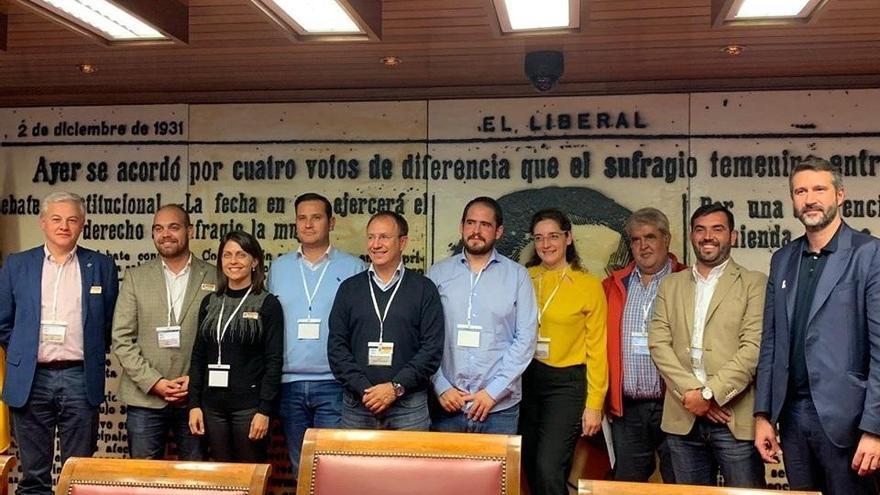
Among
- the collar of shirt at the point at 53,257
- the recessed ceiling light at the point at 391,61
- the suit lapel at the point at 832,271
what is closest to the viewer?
the suit lapel at the point at 832,271

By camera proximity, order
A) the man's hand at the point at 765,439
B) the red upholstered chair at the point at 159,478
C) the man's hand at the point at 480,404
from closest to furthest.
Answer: the red upholstered chair at the point at 159,478 → the man's hand at the point at 765,439 → the man's hand at the point at 480,404

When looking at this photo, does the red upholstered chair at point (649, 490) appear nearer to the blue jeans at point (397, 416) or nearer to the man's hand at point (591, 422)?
the blue jeans at point (397, 416)

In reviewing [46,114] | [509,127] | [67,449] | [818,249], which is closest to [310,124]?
[509,127]

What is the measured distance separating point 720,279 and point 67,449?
2945 millimetres

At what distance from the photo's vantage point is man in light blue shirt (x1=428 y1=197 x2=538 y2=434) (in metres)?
3.34

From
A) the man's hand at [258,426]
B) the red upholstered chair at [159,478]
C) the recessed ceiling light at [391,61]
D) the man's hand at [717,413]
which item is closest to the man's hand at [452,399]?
the man's hand at [258,426]

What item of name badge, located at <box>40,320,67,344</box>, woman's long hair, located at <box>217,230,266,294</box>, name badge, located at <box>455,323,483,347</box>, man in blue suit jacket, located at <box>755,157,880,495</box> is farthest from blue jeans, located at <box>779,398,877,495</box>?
name badge, located at <box>40,320,67,344</box>

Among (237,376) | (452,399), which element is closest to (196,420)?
(237,376)

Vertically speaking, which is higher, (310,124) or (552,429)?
(310,124)

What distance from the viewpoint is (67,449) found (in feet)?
12.0

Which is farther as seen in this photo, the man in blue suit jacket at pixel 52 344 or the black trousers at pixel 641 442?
the man in blue suit jacket at pixel 52 344

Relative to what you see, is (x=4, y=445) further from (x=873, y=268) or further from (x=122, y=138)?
(x=873, y=268)

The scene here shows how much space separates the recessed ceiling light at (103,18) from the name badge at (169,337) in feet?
4.20

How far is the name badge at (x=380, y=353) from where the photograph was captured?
10.8 feet
